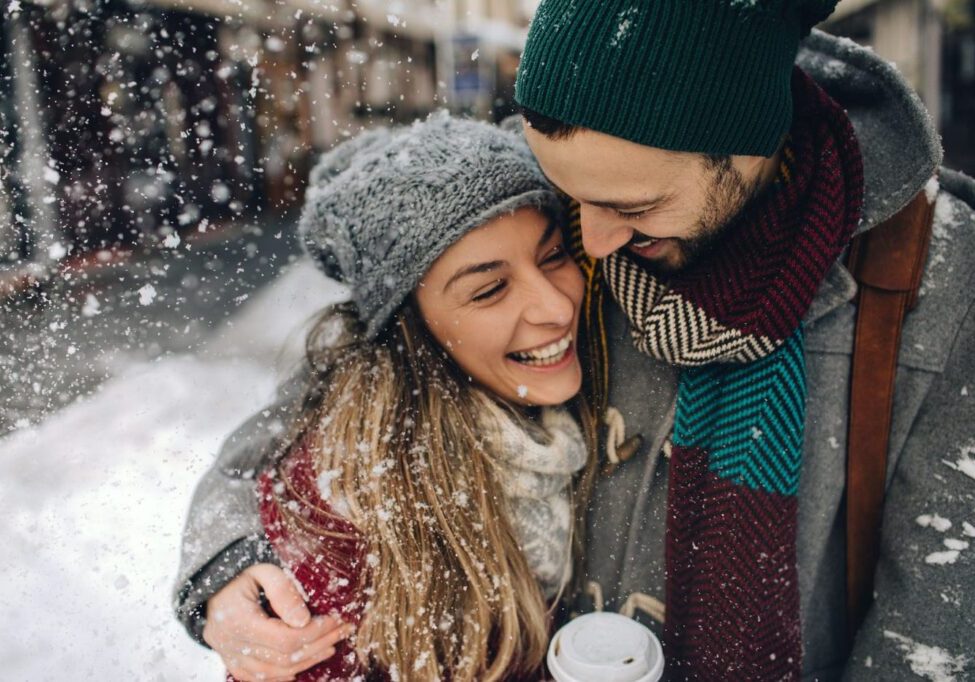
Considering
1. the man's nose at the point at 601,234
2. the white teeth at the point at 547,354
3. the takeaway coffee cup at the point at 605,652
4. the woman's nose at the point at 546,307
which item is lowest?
the takeaway coffee cup at the point at 605,652

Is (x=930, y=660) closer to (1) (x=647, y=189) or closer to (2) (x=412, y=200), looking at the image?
(1) (x=647, y=189)

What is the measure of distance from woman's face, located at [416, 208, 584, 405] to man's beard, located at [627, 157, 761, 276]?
25 centimetres

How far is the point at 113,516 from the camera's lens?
10.8ft

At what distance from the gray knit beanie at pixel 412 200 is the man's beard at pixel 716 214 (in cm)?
33

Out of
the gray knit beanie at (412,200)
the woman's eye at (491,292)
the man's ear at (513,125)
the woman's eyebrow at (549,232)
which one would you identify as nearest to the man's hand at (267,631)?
the gray knit beanie at (412,200)

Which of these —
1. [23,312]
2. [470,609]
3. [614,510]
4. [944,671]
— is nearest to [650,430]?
[614,510]

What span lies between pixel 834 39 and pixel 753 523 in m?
1.13

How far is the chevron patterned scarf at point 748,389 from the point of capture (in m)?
1.44

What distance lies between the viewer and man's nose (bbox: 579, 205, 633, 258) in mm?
1506

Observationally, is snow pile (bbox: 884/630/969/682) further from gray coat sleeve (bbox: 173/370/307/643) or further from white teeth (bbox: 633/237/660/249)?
gray coat sleeve (bbox: 173/370/307/643)

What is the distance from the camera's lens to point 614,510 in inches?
70.0

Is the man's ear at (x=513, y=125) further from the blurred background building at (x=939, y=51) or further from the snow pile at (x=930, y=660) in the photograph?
the blurred background building at (x=939, y=51)

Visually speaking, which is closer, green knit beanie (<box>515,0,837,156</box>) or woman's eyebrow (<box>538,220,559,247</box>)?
green knit beanie (<box>515,0,837,156</box>)

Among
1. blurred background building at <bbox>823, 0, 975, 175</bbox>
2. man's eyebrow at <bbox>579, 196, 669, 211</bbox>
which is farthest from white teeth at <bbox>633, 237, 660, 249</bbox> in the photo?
blurred background building at <bbox>823, 0, 975, 175</bbox>
